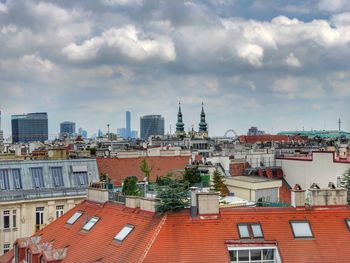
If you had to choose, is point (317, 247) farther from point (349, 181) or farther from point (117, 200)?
point (349, 181)

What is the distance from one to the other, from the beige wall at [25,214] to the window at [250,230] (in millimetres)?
28533

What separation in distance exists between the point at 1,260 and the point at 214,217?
53.8ft

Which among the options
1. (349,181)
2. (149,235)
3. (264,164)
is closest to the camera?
(149,235)

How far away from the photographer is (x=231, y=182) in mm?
61625

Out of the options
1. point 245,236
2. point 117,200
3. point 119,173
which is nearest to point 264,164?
point 119,173

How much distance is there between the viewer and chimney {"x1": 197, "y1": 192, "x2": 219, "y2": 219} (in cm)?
2992

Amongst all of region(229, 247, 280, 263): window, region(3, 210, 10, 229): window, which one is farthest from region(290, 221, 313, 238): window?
region(3, 210, 10, 229): window

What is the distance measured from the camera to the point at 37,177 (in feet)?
186

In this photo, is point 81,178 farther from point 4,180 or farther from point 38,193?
point 4,180

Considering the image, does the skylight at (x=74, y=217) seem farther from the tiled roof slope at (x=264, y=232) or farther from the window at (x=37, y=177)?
the window at (x=37, y=177)

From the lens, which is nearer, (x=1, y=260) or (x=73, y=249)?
(x=73, y=249)

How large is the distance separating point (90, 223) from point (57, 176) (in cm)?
2401

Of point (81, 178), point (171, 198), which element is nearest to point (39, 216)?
point (81, 178)

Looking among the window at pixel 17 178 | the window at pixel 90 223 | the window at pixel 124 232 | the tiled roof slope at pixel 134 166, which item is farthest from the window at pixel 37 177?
the window at pixel 124 232
